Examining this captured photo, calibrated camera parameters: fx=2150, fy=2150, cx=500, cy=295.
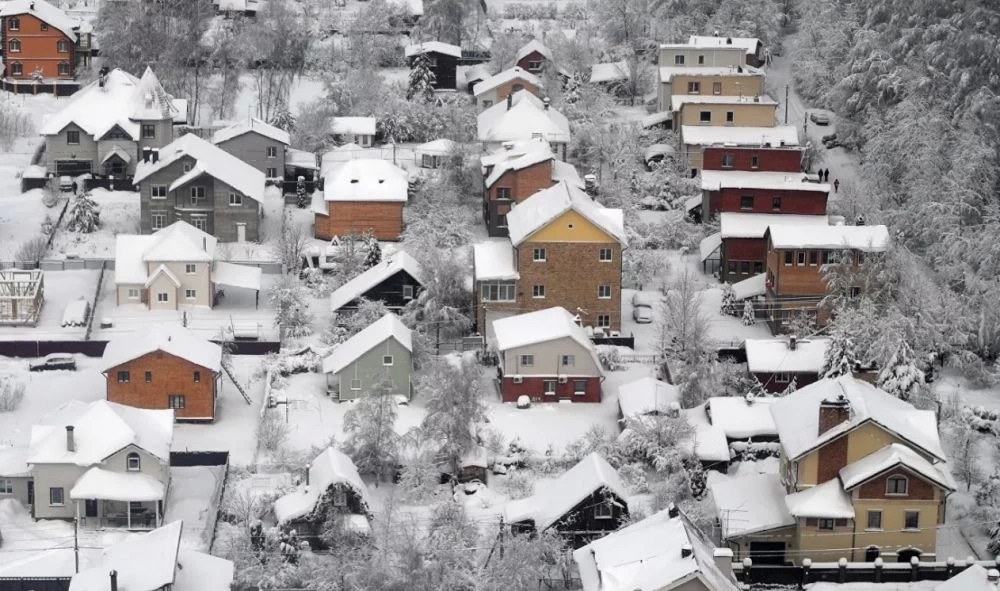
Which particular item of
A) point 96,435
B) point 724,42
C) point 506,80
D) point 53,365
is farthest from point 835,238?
point 724,42

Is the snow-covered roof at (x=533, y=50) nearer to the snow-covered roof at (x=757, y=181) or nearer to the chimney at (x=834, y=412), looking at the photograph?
the snow-covered roof at (x=757, y=181)

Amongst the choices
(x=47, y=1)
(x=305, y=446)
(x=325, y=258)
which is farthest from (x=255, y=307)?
(x=47, y=1)

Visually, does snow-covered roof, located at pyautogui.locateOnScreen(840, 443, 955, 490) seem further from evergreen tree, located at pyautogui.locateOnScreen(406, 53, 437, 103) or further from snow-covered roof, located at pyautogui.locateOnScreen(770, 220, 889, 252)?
evergreen tree, located at pyautogui.locateOnScreen(406, 53, 437, 103)

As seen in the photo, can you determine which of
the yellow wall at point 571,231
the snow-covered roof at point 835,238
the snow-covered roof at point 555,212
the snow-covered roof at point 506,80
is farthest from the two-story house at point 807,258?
the snow-covered roof at point 506,80

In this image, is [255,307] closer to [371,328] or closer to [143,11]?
[371,328]

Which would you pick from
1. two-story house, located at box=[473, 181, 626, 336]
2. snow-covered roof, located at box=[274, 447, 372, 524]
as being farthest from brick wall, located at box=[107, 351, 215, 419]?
two-story house, located at box=[473, 181, 626, 336]
